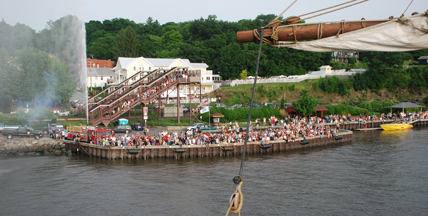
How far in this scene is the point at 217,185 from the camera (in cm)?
2572

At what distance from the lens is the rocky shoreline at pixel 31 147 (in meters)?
36.6

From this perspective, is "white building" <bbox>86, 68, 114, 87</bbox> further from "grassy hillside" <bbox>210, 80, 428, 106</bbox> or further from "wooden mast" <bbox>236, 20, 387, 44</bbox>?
"wooden mast" <bbox>236, 20, 387, 44</bbox>

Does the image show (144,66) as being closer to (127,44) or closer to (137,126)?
(137,126)

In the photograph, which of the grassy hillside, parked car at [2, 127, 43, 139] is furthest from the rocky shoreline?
the grassy hillside

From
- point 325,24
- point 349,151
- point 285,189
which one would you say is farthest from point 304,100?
point 325,24

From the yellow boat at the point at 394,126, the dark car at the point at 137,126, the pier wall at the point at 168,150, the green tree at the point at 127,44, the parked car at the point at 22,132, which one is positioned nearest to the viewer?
the pier wall at the point at 168,150

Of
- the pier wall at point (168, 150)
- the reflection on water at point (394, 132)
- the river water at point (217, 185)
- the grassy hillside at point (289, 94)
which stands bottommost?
the river water at point (217, 185)

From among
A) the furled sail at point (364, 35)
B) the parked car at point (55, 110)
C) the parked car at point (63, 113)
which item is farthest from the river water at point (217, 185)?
the parked car at point (55, 110)

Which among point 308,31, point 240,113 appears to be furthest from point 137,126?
point 308,31

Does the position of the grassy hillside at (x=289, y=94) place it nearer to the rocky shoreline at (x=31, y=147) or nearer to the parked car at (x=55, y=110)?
the parked car at (x=55, y=110)

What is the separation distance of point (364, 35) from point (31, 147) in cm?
3616

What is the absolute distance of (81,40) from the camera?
50062 millimetres

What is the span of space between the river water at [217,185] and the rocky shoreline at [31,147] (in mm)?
1672

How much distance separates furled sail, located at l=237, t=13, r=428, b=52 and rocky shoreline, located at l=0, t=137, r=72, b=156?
106ft
